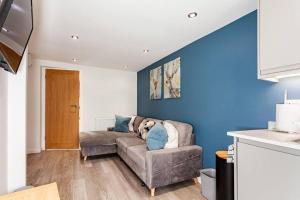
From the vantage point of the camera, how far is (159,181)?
2227 mm

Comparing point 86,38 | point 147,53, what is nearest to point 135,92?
point 147,53

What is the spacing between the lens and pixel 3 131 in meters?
1.47

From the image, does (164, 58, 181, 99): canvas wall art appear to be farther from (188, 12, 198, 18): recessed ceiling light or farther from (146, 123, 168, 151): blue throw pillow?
(188, 12, 198, 18): recessed ceiling light

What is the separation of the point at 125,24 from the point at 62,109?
318 cm

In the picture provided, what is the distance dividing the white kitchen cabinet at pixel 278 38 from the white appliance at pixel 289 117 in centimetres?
28

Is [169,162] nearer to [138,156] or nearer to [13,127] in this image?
[138,156]

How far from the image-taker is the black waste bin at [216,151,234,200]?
65.0 inches

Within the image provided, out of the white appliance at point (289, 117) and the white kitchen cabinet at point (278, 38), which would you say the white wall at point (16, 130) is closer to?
the white kitchen cabinet at point (278, 38)

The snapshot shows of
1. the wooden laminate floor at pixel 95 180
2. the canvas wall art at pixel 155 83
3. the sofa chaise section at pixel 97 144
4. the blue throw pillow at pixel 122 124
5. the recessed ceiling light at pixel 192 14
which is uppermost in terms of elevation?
the recessed ceiling light at pixel 192 14

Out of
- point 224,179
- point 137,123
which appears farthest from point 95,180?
point 224,179

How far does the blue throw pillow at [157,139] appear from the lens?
8.07 ft

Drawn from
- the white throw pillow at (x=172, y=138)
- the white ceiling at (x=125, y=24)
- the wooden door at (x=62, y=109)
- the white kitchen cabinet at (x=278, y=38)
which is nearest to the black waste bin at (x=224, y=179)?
the white throw pillow at (x=172, y=138)

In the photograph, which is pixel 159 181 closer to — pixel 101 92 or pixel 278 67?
pixel 278 67

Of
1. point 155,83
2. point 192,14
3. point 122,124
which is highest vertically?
point 192,14
